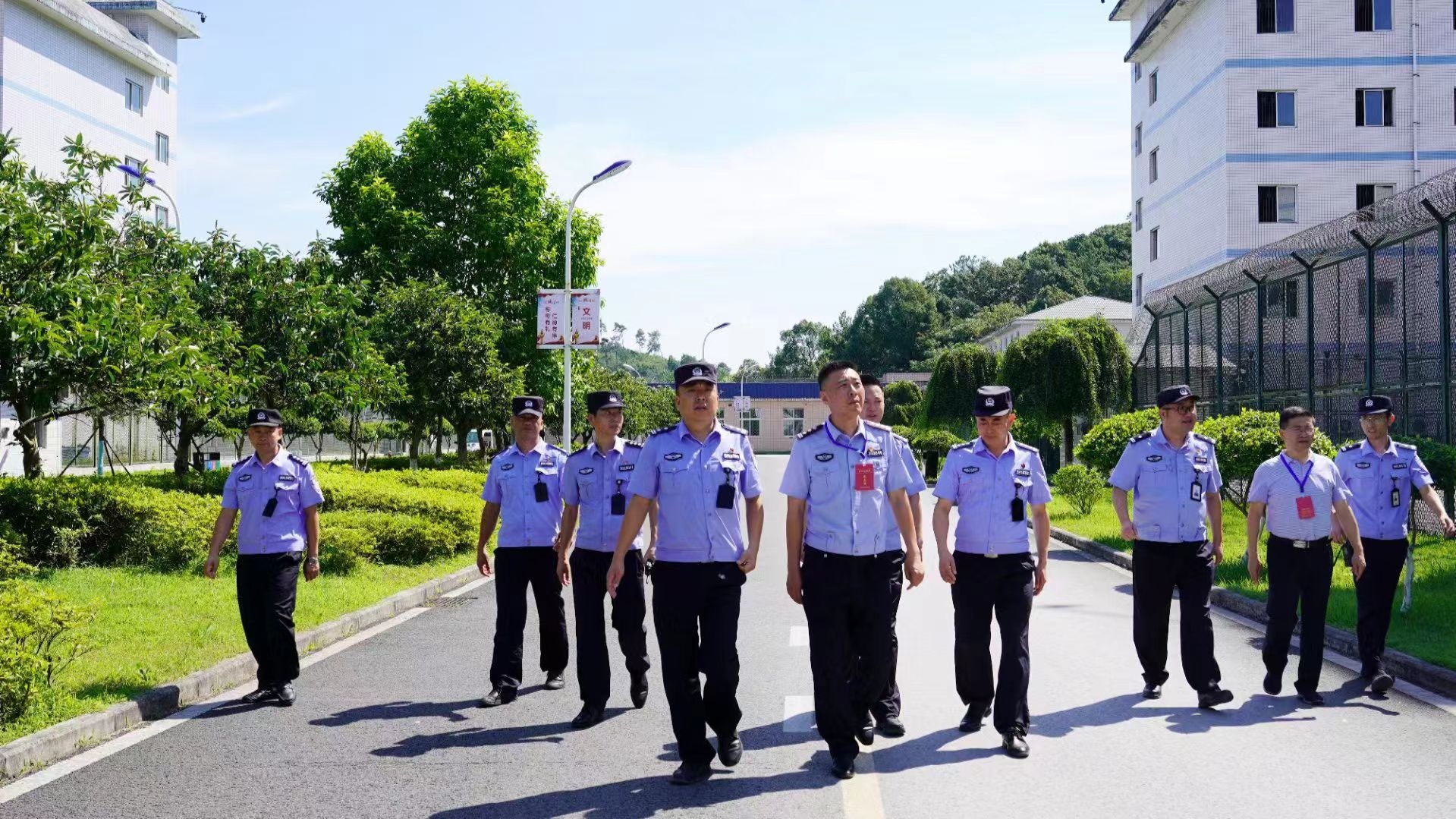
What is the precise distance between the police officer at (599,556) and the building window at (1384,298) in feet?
44.0

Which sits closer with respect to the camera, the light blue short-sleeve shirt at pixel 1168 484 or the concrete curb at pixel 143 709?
the concrete curb at pixel 143 709

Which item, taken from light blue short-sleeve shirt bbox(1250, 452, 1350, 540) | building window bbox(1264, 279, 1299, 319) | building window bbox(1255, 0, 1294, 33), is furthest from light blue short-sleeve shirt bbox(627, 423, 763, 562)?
building window bbox(1255, 0, 1294, 33)

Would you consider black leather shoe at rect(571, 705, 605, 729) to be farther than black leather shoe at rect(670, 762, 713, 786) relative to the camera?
Yes

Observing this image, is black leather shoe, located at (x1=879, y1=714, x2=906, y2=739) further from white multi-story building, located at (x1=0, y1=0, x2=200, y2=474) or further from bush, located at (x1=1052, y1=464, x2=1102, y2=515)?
white multi-story building, located at (x1=0, y1=0, x2=200, y2=474)

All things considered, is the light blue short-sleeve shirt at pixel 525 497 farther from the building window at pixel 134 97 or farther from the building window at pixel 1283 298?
the building window at pixel 134 97

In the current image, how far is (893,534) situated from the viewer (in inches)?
240

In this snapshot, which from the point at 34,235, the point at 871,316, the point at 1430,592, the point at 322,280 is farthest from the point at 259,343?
the point at 871,316

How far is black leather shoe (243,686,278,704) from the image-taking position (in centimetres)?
765

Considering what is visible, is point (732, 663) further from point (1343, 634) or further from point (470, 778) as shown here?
point (1343, 634)

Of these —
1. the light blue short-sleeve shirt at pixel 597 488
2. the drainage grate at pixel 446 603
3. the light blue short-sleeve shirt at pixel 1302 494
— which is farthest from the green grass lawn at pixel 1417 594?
the drainage grate at pixel 446 603

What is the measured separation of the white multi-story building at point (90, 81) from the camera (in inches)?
1421

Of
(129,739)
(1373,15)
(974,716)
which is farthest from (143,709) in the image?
(1373,15)

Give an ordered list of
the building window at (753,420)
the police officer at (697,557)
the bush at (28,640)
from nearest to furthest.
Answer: the police officer at (697,557)
the bush at (28,640)
the building window at (753,420)

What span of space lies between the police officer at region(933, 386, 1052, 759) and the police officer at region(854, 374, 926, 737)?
0.83 ft
